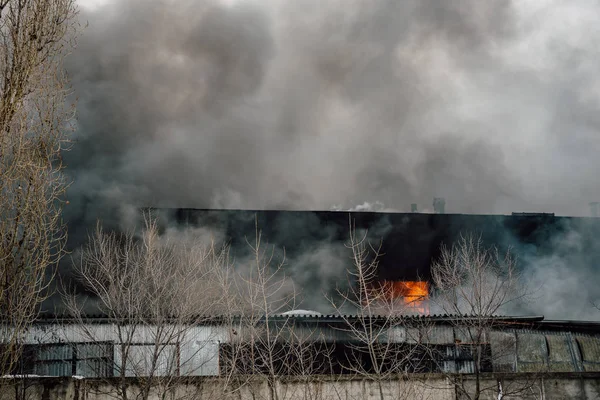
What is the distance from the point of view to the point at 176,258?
722 inches

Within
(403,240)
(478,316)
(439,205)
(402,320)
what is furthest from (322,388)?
(439,205)

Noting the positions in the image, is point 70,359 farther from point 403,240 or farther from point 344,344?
point 403,240

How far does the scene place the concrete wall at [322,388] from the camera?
11711mm

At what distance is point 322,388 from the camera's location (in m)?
13.5

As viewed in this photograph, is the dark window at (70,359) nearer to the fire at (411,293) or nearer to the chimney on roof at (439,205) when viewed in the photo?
the fire at (411,293)

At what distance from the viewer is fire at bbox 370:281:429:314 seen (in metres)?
24.1

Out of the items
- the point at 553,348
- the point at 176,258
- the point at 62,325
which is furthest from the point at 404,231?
the point at 62,325

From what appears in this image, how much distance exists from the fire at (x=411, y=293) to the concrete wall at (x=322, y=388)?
30.9ft

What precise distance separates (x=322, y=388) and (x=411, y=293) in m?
12.8

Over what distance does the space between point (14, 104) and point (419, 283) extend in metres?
20.1

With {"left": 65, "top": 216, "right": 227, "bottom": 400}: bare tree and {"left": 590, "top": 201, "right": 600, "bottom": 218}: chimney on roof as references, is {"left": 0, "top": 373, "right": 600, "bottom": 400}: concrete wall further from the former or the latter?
{"left": 590, "top": 201, "right": 600, "bottom": 218}: chimney on roof

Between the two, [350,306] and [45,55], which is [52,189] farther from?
[350,306]

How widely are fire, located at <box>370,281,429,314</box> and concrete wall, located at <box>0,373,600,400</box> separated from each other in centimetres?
942

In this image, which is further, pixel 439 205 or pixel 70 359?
pixel 439 205
